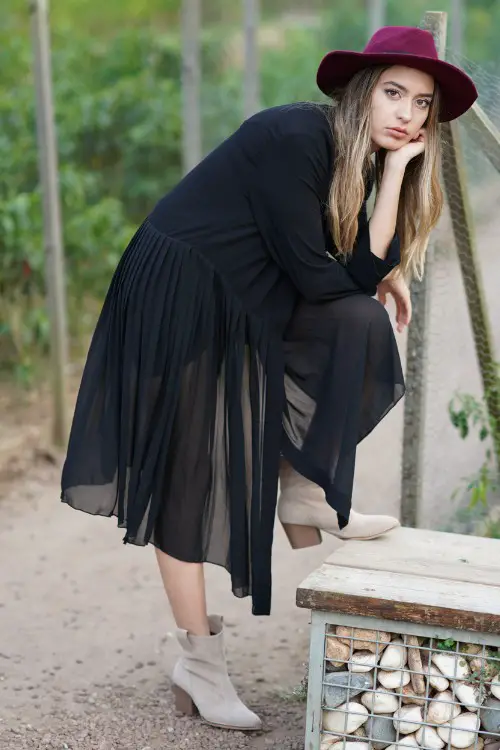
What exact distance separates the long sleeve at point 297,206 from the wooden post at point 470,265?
72 cm

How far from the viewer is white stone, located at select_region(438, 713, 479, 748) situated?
6.83 feet

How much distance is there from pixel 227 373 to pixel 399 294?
51 centimetres

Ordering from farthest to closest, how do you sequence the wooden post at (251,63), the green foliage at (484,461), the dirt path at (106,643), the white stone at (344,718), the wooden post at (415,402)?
the wooden post at (251,63)
the green foliage at (484,461)
the wooden post at (415,402)
the dirt path at (106,643)
the white stone at (344,718)

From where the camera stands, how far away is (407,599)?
2.06 metres

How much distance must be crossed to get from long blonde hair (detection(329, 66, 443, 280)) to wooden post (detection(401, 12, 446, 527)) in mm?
594

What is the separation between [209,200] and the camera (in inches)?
89.0

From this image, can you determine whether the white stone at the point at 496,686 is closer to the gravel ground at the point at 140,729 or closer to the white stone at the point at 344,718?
the white stone at the point at 344,718

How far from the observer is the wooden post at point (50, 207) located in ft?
13.9

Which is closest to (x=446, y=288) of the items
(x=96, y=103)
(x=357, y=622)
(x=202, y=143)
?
(x=357, y=622)

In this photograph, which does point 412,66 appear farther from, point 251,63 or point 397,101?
point 251,63

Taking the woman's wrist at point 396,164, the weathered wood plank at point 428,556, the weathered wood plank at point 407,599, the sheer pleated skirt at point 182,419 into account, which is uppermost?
the woman's wrist at point 396,164

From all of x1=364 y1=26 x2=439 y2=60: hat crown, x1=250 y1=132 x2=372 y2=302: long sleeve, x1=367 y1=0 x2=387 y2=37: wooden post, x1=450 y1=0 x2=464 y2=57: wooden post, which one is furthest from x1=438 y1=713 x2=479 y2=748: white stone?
x1=450 y1=0 x2=464 y2=57: wooden post

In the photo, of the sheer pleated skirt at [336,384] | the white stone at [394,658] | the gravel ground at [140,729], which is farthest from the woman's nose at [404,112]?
the gravel ground at [140,729]

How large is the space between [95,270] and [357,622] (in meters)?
3.43
